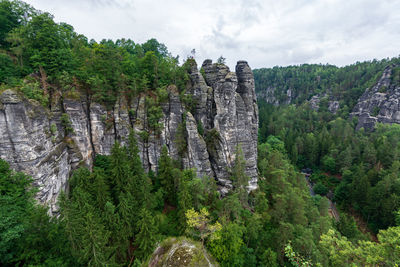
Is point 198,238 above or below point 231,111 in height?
below

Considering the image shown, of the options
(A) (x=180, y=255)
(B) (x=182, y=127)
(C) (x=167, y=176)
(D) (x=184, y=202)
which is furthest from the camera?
(B) (x=182, y=127)

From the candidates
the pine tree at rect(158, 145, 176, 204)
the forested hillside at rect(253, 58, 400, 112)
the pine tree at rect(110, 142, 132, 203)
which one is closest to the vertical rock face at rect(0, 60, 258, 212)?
the pine tree at rect(158, 145, 176, 204)

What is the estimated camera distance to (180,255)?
20.0 meters

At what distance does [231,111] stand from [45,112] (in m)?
25.9

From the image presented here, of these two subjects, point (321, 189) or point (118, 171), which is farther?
point (321, 189)

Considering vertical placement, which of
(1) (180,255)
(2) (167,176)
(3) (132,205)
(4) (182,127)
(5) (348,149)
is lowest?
(1) (180,255)

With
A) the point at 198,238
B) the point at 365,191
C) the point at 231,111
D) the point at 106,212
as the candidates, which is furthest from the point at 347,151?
the point at 106,212

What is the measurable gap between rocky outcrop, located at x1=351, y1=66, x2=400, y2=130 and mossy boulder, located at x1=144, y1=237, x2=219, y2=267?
9691cm

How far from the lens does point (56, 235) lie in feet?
50.6

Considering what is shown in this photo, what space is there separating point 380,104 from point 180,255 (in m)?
112

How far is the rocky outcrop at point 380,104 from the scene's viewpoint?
73250mm

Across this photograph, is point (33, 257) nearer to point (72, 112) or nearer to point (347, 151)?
point (72, 112)

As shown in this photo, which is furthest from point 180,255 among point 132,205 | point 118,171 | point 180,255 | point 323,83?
point 323,83

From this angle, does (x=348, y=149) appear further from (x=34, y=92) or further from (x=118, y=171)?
(x=34, y=92)
